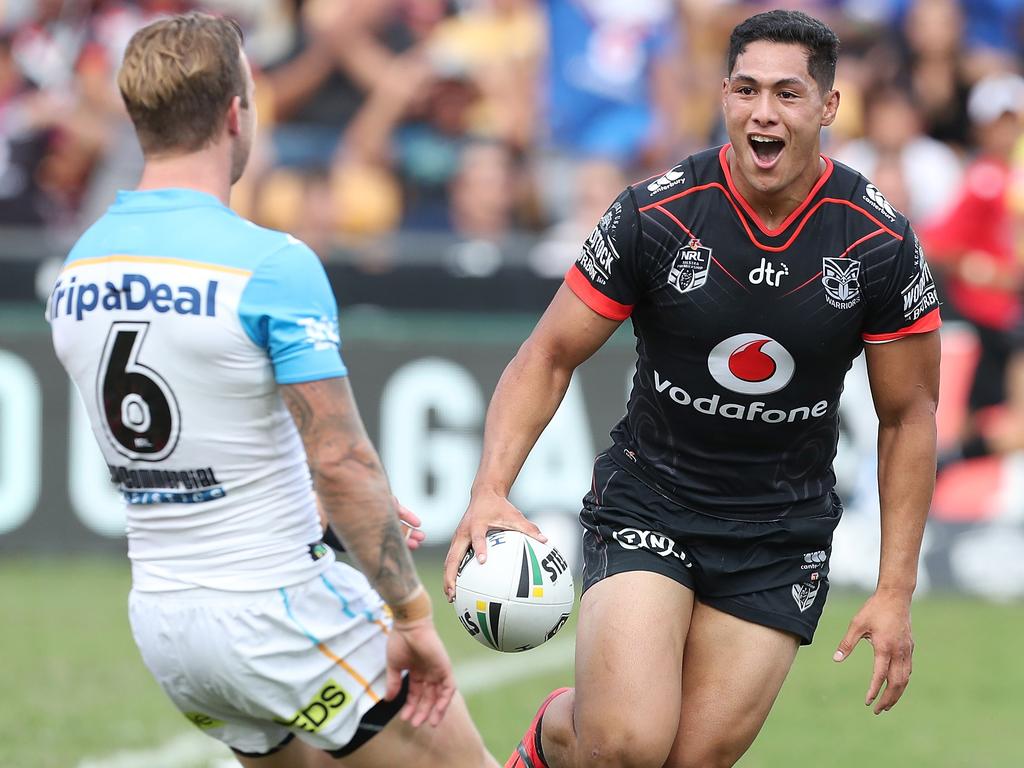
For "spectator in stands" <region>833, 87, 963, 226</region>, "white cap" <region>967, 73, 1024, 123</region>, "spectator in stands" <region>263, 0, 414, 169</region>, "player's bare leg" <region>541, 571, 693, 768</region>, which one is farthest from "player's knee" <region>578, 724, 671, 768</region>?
"spectator in stands" <region>263, 0, 414, 169</region>

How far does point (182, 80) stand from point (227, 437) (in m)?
0.87

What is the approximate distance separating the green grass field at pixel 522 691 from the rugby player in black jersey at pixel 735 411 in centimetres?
198

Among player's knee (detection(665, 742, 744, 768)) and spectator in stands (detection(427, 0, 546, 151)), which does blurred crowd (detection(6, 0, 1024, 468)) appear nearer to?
spectator in stands (detection(427, 0, 546, 151))

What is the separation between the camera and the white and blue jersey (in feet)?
12.8

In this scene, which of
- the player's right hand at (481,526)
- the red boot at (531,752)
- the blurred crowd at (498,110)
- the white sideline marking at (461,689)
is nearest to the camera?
the player's right hand at (481,526)

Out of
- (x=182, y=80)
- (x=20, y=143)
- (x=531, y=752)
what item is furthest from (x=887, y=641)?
(x=20, y=143)

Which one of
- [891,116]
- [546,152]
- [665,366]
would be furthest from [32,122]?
[665,366]

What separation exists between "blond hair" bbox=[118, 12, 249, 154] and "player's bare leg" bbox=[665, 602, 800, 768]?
7.11 feet

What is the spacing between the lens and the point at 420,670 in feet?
13.6

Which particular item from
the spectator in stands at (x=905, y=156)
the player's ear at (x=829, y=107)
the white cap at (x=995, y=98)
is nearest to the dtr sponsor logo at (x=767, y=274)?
the player's ear at (x=829, y=107)

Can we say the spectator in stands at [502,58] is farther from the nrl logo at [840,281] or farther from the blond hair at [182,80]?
the blond hair at [182,80]

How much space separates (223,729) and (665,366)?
1722mm

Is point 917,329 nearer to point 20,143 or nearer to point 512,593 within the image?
point 512,593

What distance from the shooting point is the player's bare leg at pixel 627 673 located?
4723 mm
